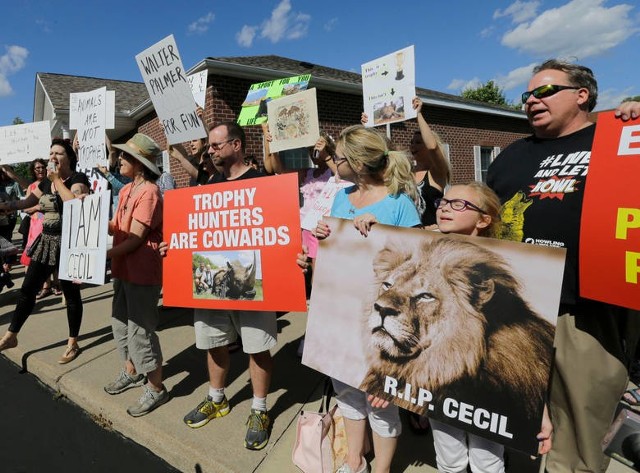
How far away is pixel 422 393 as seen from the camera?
4.99 ft

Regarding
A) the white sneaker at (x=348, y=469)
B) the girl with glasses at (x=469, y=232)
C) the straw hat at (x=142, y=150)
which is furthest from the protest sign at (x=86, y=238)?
the girl with glasses at (x=469, y=232)

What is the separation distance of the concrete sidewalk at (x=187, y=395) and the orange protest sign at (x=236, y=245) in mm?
879

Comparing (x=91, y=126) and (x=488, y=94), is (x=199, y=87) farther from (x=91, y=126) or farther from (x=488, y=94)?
(x=488, y=94)

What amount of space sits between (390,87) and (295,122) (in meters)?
1.49

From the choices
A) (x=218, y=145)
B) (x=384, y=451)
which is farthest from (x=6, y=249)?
(x=384, y=451)

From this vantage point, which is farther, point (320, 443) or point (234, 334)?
point (234, 334)

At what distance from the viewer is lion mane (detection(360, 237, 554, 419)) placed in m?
1.33

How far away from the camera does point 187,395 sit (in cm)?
296

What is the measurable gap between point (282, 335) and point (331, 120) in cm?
748

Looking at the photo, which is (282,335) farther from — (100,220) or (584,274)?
(584,274)

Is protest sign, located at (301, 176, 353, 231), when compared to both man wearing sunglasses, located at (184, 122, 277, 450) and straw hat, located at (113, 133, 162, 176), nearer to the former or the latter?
man wearing sunglasses, located at (184, 122, 277, 450)

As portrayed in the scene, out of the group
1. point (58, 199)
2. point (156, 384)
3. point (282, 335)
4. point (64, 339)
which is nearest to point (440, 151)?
point (282, 335)

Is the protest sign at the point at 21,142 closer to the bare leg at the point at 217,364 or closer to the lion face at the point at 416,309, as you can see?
the bare leg at the point at 217,364

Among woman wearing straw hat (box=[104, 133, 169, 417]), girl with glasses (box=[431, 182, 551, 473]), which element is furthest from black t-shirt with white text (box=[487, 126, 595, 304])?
woman wearing straw hat (box=[104, 133, 169, 417])
